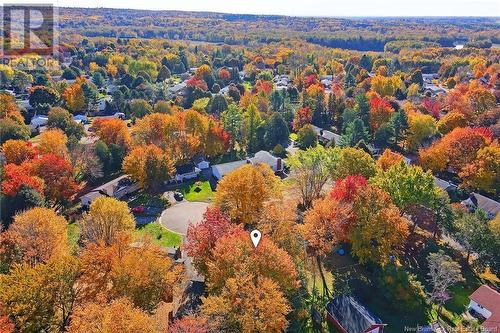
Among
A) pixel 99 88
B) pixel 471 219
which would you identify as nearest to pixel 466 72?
pixel 471 219

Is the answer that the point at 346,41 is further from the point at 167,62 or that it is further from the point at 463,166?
the point at 463,166

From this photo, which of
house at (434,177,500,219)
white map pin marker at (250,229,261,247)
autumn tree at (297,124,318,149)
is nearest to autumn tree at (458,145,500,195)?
house at (434,177,500,219)

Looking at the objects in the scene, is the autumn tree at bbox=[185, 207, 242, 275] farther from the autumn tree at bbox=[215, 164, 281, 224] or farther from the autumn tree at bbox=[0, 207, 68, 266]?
the autumn tree at bbox=[0, 207, 68, 266]

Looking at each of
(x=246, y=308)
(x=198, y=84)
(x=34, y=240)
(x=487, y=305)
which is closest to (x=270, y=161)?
(x=487, y=305)

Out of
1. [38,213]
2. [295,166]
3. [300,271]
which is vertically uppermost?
[295,166]

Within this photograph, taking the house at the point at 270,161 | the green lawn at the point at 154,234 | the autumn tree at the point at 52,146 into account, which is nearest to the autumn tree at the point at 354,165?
the house at the point at 270,161

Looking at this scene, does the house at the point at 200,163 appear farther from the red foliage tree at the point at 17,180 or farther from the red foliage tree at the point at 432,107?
the red foliage tree at the point at 432,107
